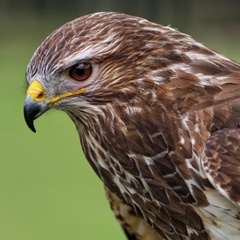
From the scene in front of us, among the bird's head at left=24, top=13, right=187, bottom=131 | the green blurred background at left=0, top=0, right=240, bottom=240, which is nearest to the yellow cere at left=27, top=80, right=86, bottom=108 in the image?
the bird's head at left=24, top=13, right=187, bottom=131

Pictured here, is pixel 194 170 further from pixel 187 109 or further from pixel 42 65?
pixel 42 65

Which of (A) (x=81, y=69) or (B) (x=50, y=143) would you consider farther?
(B) (x=50, y=143)

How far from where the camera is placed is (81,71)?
14.5ft

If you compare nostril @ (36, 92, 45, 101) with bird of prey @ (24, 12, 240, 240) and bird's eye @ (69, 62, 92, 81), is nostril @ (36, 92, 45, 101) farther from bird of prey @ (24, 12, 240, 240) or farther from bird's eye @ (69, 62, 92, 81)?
bird's eye @ (69, 62, 92, 81)

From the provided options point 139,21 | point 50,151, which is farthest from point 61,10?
point 139,21

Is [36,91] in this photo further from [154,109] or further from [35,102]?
[154,109]

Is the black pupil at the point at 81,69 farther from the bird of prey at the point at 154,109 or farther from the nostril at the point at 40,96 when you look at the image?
the nostril at the point at 40,96

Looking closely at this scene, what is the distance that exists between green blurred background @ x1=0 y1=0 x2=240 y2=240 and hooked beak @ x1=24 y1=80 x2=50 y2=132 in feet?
1.04

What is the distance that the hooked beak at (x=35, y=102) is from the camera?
4.40 metres

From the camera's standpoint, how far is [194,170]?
4.37 m

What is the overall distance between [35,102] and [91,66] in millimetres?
303

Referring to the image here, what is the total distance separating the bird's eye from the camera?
4398 mm

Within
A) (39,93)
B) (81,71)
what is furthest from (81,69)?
(39,93)

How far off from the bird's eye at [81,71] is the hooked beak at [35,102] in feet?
0.52
